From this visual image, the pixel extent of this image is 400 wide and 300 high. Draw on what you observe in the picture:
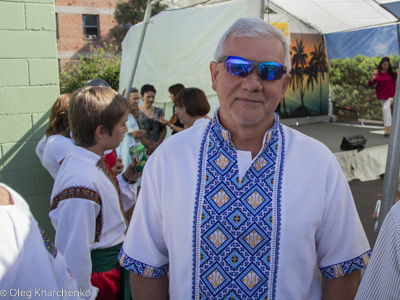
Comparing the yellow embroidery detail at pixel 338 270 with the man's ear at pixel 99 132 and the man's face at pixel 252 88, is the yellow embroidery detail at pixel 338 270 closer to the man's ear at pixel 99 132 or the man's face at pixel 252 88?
the man's face at pixel 252 88

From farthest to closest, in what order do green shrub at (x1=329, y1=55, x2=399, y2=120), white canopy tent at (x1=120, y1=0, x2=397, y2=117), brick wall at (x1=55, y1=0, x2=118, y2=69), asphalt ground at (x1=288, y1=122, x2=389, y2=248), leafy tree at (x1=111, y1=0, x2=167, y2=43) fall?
brick wall at (x1=55, y1=0, x2=118, y2=69) → leafy tree at (x1=111, y1=0, x2=167, y2=43) → green shrub at (x1=329, y1=55, x2=399, y2=120) → white canopy tent at (x1=120, y1=0, x2=397, y2=117) → asphalt ground at (x1=288, y1=122, x2=389, y2=248)

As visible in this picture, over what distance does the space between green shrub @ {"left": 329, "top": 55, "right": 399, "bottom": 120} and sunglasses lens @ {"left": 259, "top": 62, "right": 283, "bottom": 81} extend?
974cm

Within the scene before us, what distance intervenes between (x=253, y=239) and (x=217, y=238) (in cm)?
13

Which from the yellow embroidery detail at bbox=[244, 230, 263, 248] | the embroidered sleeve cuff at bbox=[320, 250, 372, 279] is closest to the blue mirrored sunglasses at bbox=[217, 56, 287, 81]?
the yellow embroidery detail at bbox=[244, 230, 263, 248]

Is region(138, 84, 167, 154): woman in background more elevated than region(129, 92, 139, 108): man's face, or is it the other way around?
region(129, 92, 139, 108): man's face

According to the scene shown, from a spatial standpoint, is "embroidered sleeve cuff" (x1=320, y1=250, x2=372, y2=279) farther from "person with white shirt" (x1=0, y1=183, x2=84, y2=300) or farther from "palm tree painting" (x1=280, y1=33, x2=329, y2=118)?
"palm tree painting" (x1=280, y1=33, x2=329, y2=118)

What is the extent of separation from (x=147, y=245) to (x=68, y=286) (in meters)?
0.32

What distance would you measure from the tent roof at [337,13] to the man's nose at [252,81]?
6344mm

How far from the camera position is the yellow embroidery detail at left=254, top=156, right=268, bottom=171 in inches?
54.1

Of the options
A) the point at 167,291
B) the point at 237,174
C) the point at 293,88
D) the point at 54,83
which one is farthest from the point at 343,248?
the point at 293,88

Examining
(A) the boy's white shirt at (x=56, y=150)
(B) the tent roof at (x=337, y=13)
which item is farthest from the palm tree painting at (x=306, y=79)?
(A) the boy's white shirt at (x=56, y=150)

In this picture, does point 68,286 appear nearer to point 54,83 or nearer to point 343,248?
point 343,248

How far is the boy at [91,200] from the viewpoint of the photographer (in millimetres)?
1745

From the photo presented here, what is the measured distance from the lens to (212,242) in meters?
1.31
